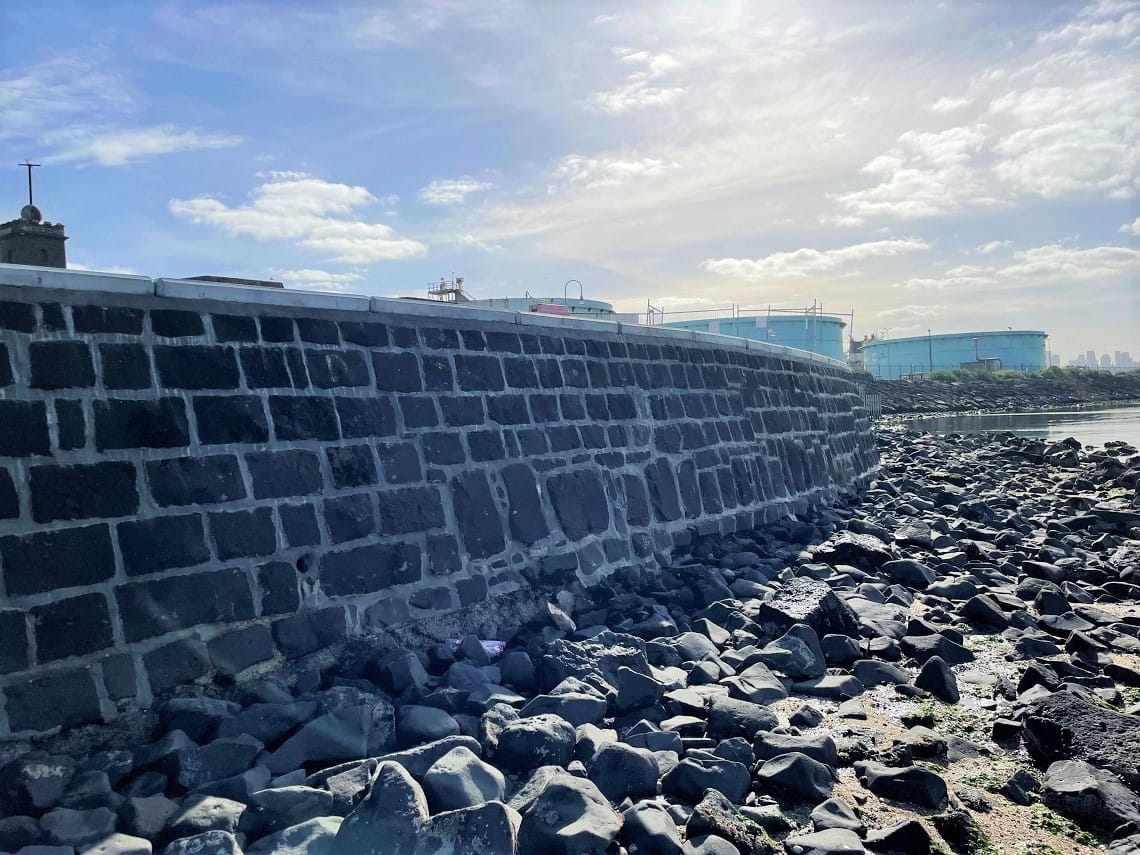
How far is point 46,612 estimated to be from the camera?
3.71m

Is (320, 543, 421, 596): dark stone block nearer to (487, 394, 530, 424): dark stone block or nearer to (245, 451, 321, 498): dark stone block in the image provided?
(245, 451, 321, 498): dark stone block

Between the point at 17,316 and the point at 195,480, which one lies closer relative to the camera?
the point at 17,316

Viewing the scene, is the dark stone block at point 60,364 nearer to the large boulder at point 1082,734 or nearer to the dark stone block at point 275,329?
the dark stone block at point 275,329

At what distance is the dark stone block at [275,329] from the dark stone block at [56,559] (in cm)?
145

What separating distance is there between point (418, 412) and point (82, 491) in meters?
2.15

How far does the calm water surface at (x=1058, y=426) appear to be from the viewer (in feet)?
97.1

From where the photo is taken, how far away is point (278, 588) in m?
4.57

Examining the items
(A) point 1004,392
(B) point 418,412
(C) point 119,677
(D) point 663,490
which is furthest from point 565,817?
(A) point 1004,392

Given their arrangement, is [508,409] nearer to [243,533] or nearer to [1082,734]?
[243,533]

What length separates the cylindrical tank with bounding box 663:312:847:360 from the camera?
37.0 metres

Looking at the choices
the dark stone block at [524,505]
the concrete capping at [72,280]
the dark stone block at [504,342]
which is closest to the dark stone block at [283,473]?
the concrete capping at [72,280]

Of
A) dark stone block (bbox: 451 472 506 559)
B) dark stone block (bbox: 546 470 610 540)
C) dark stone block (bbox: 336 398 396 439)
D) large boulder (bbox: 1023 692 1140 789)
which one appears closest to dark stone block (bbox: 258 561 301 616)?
dark stone block (bbox: 336 398 396 439)

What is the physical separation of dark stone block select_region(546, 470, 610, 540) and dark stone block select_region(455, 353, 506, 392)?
85 cm

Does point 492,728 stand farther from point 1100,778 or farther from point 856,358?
point 856,358
